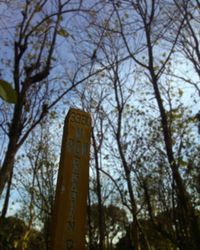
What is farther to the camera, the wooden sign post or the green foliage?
the green foliage

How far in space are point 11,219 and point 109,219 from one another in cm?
680

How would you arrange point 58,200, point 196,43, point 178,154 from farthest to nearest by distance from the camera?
point 178,154
point 196,43
point 58,200

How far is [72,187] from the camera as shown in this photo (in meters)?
4.57

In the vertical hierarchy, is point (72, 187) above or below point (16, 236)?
below

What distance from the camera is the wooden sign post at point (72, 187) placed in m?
4.27

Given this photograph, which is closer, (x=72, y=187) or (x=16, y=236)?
(x=72, y=187)

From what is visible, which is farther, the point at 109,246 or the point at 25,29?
the point at 109,246

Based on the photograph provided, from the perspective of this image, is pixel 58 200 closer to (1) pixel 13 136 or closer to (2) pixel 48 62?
(1) pixel 13 136

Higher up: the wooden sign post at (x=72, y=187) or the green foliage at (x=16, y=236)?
the green foliage at (x=16, y=236)

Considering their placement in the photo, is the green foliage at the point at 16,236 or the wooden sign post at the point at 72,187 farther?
the green foliage at the point at 16,236

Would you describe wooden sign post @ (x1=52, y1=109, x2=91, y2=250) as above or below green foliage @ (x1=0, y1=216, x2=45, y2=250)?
below

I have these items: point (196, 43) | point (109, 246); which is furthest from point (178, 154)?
point (109, 246)

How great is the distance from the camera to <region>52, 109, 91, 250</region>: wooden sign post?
427cm

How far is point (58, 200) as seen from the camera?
4422 millimetres
